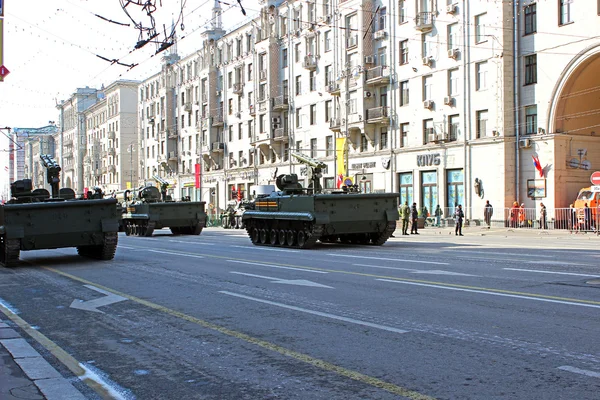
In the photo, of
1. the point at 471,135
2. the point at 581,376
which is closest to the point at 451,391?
the point at 581,376

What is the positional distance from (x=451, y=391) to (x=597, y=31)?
3282 centimetres

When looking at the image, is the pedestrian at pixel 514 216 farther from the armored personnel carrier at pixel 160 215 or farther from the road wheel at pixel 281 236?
the road wheel at pixel 281 236

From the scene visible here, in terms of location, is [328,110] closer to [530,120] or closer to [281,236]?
[530,120]

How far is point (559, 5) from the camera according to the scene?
3550 cm

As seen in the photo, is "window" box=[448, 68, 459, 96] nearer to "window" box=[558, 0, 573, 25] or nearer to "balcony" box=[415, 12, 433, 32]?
"balcony" box=[415, 12, 433, 32]

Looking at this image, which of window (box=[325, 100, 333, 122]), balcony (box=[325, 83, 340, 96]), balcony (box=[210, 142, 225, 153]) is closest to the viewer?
balcony (box=[325, 83, 340, 96])

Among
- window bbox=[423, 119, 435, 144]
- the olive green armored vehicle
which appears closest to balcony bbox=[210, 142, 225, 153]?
window bbox=[423, 119, 435, 144]

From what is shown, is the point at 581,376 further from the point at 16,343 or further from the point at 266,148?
the point at 266,148

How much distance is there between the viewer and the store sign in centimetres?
4338

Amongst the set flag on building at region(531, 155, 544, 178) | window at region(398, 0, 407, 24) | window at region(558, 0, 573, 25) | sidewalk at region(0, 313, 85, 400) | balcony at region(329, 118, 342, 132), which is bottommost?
sidewalk at region(0, 313, 85, 400)

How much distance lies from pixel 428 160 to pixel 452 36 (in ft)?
24.8

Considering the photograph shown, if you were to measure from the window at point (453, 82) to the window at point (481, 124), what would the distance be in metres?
2.28

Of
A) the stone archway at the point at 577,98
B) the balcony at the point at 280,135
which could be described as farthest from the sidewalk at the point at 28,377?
the balcony at the point at 280,135

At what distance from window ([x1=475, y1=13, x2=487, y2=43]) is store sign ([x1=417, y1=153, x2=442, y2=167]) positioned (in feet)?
24.1
